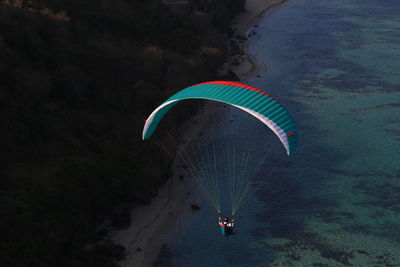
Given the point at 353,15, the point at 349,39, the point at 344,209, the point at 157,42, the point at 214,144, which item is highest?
the point at 353,15

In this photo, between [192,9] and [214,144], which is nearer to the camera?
[214,144]

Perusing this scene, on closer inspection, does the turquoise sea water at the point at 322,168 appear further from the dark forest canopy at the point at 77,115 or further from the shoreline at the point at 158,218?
the dark forest canopy at the point at 77,115

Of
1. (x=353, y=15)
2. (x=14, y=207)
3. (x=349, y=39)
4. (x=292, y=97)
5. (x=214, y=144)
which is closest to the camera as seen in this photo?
(x=14, y=207)

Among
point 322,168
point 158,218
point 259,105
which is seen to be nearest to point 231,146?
point 322,168

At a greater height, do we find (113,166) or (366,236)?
(113,166)

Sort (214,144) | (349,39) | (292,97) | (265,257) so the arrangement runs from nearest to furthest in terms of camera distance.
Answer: (265,257) → (214,144) → (292,97) → (349,39)

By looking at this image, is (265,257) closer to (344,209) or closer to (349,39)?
(344,209)

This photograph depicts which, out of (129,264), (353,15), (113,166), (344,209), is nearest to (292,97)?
(344,209)

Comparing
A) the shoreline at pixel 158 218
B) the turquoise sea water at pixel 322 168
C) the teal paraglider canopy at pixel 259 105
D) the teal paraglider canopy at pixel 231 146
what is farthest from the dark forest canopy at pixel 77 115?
the teal paraglider canopy at pixel 259 105
